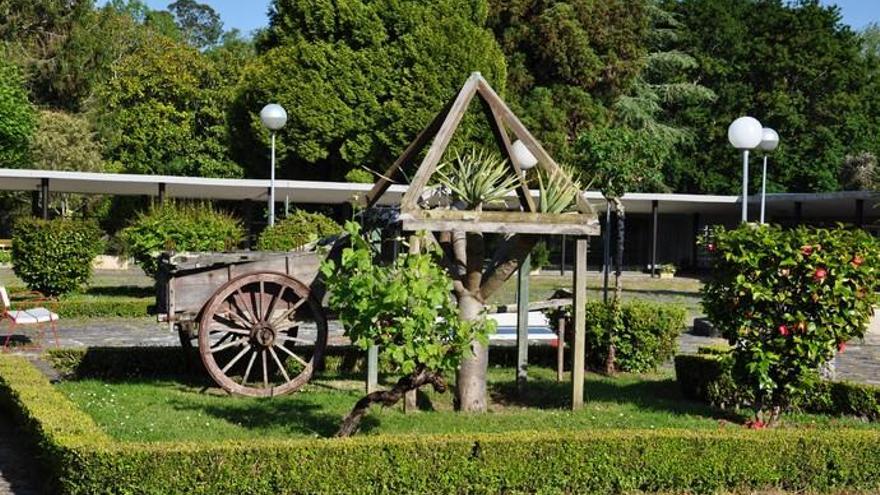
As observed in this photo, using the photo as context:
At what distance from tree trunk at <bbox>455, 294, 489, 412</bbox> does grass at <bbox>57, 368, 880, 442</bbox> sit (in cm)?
19

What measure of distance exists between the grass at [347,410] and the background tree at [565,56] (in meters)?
24.5

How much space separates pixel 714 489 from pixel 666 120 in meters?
36.8

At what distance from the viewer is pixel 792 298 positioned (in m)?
8.66

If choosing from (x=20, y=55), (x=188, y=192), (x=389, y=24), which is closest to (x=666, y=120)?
(x=389, y=24)

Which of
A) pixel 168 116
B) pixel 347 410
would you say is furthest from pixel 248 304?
pixel 168 116

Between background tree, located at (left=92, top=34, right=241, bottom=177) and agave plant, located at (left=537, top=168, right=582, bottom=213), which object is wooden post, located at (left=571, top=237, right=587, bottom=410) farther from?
background tree, located at (left=92, top=34, right=241, bottom=177)

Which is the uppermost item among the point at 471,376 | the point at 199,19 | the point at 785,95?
the point at 199,19

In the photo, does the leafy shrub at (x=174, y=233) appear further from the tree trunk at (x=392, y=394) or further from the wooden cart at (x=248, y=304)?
the tree trunk at (x=392, y=394)

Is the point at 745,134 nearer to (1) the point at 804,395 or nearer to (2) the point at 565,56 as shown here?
(1) the point at 804,395

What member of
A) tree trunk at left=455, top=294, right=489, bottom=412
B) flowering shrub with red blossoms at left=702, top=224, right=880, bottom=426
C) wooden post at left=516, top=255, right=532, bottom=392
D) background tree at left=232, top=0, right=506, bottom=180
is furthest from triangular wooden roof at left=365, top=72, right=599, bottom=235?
background tree at left=232, top=0, right=506, bottom=180

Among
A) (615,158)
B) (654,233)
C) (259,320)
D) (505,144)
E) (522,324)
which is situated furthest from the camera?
(654,233)

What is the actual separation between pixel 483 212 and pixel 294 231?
1140cm

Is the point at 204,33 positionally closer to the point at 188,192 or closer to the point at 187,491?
the point at 188,192

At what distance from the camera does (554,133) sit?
115 feet
